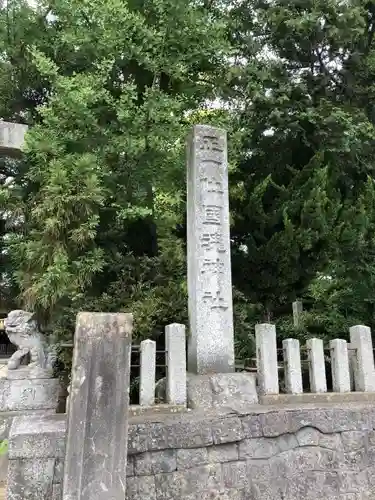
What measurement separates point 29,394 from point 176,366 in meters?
2.13

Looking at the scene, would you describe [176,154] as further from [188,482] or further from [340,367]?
[188,482]

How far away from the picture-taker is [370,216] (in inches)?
323

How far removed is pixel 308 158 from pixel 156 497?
757cm

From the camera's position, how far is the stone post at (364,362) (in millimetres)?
5242

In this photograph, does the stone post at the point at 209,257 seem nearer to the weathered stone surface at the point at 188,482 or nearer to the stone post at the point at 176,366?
the stone post at the point at 176,366

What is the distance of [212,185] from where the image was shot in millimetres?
5520

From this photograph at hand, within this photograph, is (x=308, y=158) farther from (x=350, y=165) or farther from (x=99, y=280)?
(x=99, y=280)

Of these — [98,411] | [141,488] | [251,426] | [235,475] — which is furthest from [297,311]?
[98,411]

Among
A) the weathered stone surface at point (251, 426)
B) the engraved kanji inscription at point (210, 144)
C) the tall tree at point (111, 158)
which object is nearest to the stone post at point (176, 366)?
the weathered stone surface at point (251, 426)

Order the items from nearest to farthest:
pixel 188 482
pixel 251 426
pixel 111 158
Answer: pixel 188 482 < pixel 251 426 < pixel 111 158

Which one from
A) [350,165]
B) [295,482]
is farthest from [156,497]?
[350,165]

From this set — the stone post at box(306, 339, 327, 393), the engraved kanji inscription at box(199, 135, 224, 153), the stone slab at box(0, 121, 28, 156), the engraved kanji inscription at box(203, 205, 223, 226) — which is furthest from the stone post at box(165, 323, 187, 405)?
the stone slab at box(0, 121, 28, 156)

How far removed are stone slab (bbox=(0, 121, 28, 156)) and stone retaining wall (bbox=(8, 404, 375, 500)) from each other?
3059mm

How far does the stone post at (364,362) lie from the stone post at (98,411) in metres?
3.45
